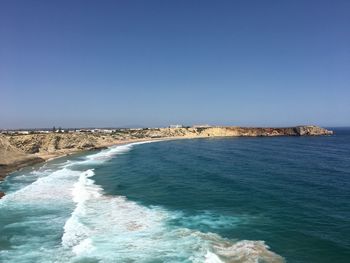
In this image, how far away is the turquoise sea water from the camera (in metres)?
24.5

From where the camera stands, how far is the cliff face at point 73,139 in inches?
2707

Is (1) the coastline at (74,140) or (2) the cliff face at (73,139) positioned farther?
(2) the cliff face at (73,139)

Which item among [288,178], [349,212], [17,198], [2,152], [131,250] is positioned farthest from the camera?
[2,152]

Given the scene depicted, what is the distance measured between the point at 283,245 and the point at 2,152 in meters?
55.2

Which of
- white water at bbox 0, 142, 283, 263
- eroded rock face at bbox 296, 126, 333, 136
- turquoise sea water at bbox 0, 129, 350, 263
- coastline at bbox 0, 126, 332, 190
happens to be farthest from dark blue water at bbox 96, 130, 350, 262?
eroded rock face at bbox 296, 126, 333, 136

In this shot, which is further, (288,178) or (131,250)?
(288,178)

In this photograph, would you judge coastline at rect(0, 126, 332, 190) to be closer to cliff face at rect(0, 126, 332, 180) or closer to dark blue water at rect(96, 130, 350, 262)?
cliff face at rect(0, 126, 332, 180)

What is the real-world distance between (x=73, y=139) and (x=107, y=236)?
8511 centimetres

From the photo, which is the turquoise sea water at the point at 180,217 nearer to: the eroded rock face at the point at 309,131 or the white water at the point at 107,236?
the white water at the point at 107,236

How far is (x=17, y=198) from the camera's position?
1628 inches

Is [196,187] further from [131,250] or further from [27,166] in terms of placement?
[27,166]

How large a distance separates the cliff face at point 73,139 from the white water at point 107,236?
25457 millimetres

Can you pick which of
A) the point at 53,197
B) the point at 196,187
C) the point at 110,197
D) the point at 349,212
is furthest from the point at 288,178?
the point at 53,197

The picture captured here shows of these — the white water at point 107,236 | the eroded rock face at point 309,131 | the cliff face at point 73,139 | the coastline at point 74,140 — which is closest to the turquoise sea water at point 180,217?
the white water at point 107,236
